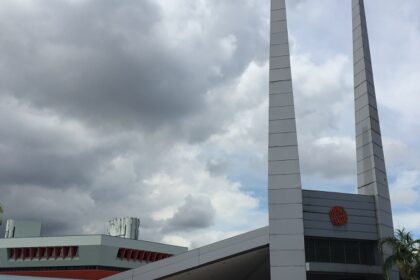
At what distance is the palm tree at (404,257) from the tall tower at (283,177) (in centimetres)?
706

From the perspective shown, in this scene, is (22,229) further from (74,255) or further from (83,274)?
(83,274)

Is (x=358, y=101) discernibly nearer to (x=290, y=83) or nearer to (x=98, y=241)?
(x=290, y=83)

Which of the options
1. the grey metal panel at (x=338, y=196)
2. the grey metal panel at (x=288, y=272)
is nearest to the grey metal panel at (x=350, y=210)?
the grey metal panel at (x=338, y=196)

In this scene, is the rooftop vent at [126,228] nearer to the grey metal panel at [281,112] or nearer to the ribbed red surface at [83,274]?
the ribbed red surface at [83,274]

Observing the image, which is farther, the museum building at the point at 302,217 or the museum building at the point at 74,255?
the museum building at the point at 74,255

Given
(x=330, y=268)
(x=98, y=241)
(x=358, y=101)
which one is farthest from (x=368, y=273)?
(x=98, y=241)

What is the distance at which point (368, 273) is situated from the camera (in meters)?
43.8

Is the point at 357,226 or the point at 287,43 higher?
the point at 287,43

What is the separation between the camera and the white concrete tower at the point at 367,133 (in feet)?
151

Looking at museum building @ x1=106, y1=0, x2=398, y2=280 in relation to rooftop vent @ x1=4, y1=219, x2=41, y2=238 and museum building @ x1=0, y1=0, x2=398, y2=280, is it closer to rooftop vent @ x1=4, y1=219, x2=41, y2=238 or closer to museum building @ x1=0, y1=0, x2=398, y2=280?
museum building @ x1=0, y1=0, x2=398, y2=280

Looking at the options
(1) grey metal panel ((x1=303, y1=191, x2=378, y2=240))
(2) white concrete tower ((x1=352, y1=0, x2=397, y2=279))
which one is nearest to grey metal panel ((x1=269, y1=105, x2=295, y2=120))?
(1) grey metal panel ((x1=303, y1=191, x2=378, y2=240))

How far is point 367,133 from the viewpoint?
47.1m

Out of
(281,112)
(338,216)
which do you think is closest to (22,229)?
(281,112)

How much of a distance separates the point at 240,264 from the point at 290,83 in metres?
17.6
